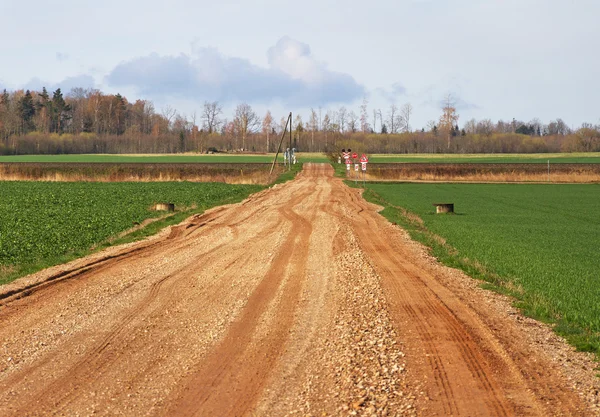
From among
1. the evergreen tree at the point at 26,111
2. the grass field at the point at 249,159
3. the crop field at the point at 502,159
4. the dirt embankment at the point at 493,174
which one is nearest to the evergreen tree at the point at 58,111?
the evergreen tree at the point at 26,111

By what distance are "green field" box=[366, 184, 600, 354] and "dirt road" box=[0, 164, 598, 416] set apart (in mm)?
928

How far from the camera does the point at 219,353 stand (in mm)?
8969

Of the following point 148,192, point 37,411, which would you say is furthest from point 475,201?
point 37,411

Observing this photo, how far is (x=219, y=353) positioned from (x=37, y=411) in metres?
2.68

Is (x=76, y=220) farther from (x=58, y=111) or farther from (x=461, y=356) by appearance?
(x=58, y=111)

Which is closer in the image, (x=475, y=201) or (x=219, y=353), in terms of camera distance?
(x=219, y=353)

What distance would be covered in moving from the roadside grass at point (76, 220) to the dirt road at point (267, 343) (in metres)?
A: 1.79

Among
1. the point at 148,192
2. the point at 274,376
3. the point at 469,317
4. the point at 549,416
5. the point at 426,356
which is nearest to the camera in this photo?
the point at 549,416

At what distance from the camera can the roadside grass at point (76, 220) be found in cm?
1791

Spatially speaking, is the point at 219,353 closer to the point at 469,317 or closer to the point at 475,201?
the point at 469,317

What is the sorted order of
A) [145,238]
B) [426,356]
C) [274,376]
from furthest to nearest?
[145,238] < [426,356] < [274,376]

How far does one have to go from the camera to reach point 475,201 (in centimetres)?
4566

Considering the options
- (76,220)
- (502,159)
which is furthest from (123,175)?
(502,159)

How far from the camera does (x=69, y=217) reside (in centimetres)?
2681
